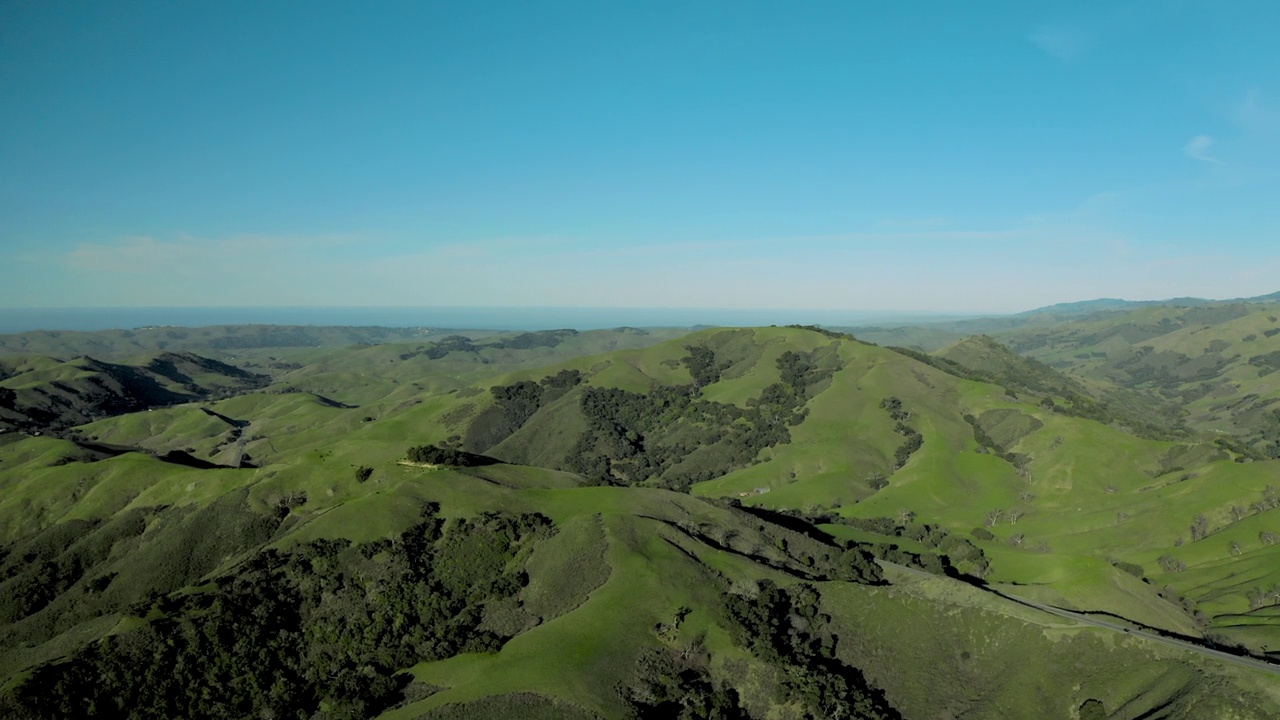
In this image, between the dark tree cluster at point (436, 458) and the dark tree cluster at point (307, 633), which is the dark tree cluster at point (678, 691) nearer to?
the dark tree cluster at point (307, 633)

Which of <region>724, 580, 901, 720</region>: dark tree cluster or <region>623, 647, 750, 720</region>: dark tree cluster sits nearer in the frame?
<region>623, 647, 750, 720</region>: dark tree cluster

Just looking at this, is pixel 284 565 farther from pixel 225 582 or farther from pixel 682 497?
pixel 682 497

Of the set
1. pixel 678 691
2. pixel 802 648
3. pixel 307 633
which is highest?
pixel 307 633

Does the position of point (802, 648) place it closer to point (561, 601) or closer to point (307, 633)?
Result: point (561, 601)

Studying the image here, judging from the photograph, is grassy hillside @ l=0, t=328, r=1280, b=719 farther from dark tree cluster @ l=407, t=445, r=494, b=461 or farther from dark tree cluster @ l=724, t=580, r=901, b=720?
dark tree cluster @ l=407, t=445, r=494, b=461

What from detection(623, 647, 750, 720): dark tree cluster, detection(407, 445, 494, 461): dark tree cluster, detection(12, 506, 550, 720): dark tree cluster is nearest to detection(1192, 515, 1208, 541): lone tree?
detection(623, 647, 750, 720): dark tree cluster

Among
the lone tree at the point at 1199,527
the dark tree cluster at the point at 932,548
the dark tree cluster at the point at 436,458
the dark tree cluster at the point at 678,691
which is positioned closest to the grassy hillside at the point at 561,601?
the dark tree cluster at the point at 678,691

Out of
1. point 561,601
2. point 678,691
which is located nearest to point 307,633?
point 561,601

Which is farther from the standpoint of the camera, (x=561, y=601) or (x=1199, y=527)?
(x=1199, y=527)
